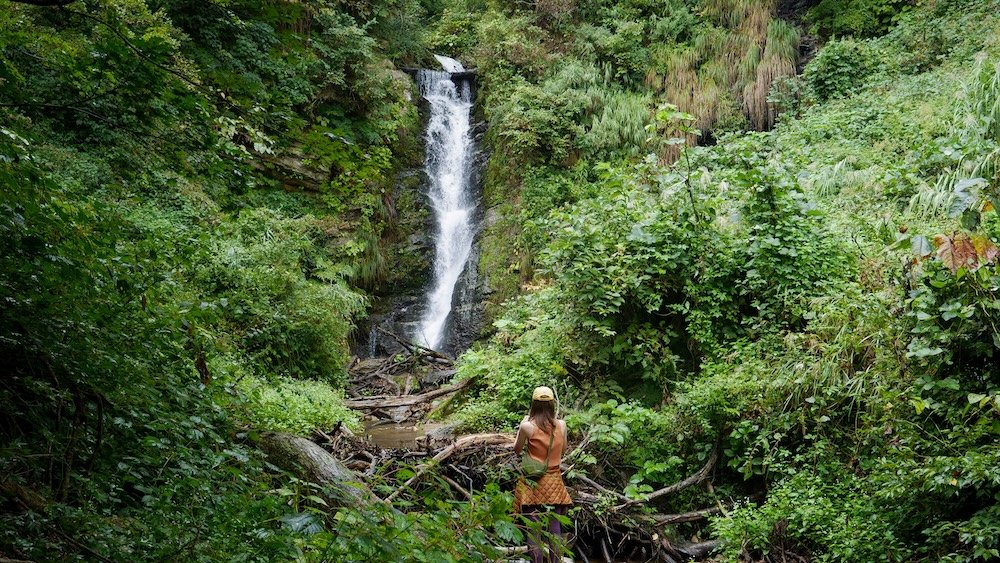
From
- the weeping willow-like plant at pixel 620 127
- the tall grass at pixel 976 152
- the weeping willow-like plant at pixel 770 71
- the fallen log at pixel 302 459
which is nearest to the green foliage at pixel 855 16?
the weeping willow-like plant at pixel 770 71

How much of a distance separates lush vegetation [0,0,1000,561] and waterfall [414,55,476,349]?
1.38 meters

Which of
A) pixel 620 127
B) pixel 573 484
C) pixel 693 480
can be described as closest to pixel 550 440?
pixel 573 484

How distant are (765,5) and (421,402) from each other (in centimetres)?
1345

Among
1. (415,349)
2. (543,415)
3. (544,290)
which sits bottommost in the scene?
(415,349)

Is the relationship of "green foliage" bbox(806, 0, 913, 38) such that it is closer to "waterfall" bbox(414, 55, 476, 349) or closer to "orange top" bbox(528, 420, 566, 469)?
"waterfall" bbox(414, 55, 476, 349)

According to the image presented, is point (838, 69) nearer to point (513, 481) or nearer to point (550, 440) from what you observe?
point (513, 481)

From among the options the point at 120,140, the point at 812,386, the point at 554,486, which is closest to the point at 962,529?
the point at 812,386

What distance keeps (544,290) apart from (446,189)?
933cm

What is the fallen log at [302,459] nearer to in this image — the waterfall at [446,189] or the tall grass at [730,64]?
the waterfall at [446,189]

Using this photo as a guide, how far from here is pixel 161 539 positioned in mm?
2789

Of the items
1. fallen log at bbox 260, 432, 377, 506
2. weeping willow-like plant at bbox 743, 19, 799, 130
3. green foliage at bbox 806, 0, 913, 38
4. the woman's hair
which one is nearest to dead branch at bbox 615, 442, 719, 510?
the woman's hair

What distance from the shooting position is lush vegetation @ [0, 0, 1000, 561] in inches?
138

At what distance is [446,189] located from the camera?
18.1m

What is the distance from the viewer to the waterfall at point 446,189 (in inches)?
639
